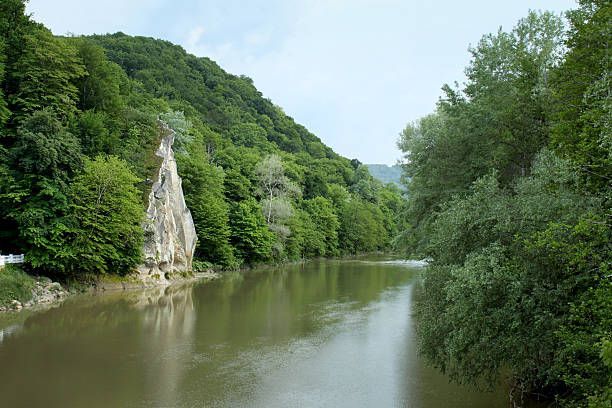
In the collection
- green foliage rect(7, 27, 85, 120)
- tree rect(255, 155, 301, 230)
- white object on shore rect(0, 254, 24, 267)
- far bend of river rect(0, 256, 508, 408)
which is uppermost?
green foliage rect(7, 27, 85, 120)

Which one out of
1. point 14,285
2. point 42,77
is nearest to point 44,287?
point 14,285

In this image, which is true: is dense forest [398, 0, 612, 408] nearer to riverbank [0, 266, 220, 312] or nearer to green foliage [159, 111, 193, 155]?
riverbank [0, 266, 220, 312]

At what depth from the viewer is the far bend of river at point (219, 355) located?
37.8 ft

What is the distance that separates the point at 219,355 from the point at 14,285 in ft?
44.4

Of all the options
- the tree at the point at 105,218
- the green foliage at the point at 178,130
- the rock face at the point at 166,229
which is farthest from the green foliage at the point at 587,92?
the green foliage at the point at 178,130

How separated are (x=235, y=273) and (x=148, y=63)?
194ft

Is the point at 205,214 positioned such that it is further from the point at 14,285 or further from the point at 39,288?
the point at 14,285

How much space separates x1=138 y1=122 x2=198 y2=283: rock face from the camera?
30.9 m

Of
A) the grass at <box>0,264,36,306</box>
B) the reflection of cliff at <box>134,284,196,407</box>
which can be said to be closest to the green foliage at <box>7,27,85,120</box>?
the grass at <box>0,264,36,306</box>

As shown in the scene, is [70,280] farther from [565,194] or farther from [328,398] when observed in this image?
[565,194]

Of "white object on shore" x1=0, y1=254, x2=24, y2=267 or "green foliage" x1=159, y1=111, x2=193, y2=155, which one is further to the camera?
"green foliage" x1=159, y1=111, x2=193, y2=155

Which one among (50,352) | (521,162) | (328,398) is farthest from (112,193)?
(521,162)

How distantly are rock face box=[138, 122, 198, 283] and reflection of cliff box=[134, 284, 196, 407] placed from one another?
8.42ft

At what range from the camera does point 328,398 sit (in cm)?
1155
